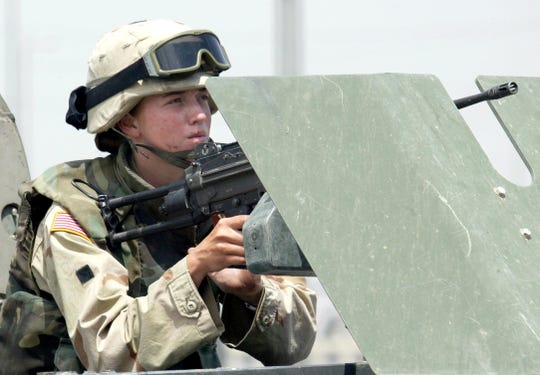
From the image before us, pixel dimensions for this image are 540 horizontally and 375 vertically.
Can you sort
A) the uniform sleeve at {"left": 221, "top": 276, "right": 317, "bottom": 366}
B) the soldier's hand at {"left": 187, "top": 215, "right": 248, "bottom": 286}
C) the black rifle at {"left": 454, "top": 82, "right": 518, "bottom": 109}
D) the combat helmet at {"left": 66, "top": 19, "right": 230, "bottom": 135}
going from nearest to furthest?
the black rifle at {"left": 454, "top": 82, "right": 518, "bottom": 109} < the soldier's hand at {"left": 187, "top": 215, "right": 248, "bottom": 286} < the uniform sleeve at {"left": 221, "top": 276, "right": 317, "bottom": 366} < the combat helmet at {"left": 66, "top": 19, "right": 230, "bottom": 135}

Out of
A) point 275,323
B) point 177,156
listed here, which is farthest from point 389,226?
point 177,156

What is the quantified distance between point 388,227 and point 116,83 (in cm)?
198

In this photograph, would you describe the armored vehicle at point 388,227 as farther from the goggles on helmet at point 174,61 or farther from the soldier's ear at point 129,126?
the soldier's ear at point 129,126

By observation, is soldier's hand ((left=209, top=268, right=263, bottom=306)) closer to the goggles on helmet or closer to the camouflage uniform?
the camouflage uniform

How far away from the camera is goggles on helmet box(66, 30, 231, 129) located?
4.17 metres

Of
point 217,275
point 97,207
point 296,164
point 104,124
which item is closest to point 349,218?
point 296,164

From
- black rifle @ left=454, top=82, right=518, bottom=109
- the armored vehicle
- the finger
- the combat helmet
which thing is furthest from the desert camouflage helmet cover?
the armored vehicle

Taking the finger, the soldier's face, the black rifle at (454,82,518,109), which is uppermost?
the black rifle at (454,82,518,109)

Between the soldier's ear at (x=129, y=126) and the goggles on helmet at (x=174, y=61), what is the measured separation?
0.10 m

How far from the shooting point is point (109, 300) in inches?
146

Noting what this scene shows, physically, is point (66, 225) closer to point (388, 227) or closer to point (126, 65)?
point (126, 65)

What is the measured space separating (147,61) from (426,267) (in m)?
1.95

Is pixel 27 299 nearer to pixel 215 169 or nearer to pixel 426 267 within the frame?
pixel 215 169

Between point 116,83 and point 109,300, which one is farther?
point 116,83
